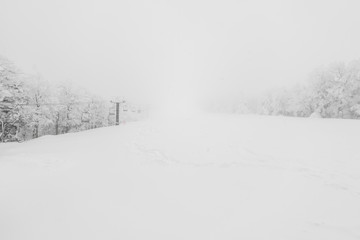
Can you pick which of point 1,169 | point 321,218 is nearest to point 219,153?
point 321,218

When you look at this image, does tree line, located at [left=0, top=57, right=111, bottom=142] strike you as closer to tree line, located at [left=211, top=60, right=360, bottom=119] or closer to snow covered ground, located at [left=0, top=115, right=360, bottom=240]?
snow covered ground, located at [left=0, top=115, right=360, bottom=240]

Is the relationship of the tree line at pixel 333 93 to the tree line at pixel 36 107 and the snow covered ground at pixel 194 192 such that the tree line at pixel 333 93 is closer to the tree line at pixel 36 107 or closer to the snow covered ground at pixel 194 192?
the snow covered ground at pixel 194 192

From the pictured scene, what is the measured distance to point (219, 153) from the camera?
8.04 metres

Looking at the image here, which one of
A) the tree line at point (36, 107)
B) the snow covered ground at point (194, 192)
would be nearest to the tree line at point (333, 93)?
the snow covered ground at point (194, 192)

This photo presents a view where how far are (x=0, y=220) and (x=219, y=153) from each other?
7.03m

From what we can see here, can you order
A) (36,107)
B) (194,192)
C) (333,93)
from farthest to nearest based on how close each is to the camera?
1. (333,93)
2. (36,107)
3. (194,192)

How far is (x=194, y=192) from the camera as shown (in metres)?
5.26

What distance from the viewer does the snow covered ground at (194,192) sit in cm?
382

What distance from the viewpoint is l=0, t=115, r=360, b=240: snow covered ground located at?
3.82 metres

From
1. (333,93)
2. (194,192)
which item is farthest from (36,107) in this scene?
(333,93)

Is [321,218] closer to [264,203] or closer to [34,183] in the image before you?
[264,203]

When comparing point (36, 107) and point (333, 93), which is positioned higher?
point (333, 93)

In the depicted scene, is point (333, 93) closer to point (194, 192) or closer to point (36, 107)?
point (194, 192)

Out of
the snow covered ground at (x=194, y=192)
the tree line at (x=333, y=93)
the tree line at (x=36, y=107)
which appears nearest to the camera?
the snow covered ground at (x=194, y=192)
